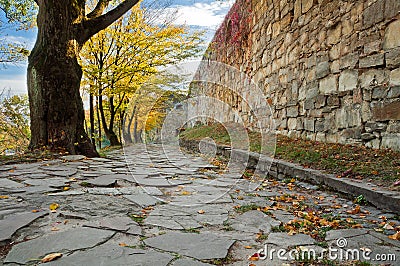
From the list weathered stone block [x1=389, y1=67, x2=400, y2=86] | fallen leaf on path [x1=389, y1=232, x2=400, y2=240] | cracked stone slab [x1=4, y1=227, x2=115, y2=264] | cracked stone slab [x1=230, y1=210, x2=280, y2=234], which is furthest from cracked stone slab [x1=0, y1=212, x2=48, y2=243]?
weathered stone block [x1=389, y1=67, x2=400, y2=86]

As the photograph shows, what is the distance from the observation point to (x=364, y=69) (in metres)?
3.85

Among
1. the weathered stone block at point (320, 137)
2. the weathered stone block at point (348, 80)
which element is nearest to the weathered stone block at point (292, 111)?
the weathered stone block at point (320, 137)

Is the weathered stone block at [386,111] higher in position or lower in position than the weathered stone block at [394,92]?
lower

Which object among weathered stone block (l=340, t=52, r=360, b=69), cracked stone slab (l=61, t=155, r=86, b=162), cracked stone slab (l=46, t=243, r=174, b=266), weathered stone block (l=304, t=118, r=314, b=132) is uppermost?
weathered stone block (l=340, t=52, r=360, b=69)

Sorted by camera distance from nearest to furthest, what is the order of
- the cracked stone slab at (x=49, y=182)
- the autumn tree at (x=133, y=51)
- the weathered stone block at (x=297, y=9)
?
the cracked stone slab at (x=49, y=182) → the weathered stone block at (x=297, y=9) → the autumn tree at (x=133, y=51)

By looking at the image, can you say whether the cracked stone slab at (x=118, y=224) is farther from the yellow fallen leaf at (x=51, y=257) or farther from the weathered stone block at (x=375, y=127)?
the weathered stone block at (x=375, y=127)

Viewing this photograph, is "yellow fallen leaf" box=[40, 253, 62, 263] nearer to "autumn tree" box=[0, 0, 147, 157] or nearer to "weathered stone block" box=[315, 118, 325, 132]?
"autumn tree" box=[0, 0, 147, 157]

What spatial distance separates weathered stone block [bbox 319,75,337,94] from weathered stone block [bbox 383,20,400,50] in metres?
1.00

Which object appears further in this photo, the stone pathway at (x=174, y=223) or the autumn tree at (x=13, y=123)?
the autumn tree at (x=13, y=123)

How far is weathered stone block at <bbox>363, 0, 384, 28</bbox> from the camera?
359cm

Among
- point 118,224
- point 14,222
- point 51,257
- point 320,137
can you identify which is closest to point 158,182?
point 118,224

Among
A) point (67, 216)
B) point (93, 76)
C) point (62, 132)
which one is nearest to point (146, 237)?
point (67, 216)

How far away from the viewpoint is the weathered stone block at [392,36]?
3.35 meters

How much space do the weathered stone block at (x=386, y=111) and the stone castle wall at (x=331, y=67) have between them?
0.4 inches
